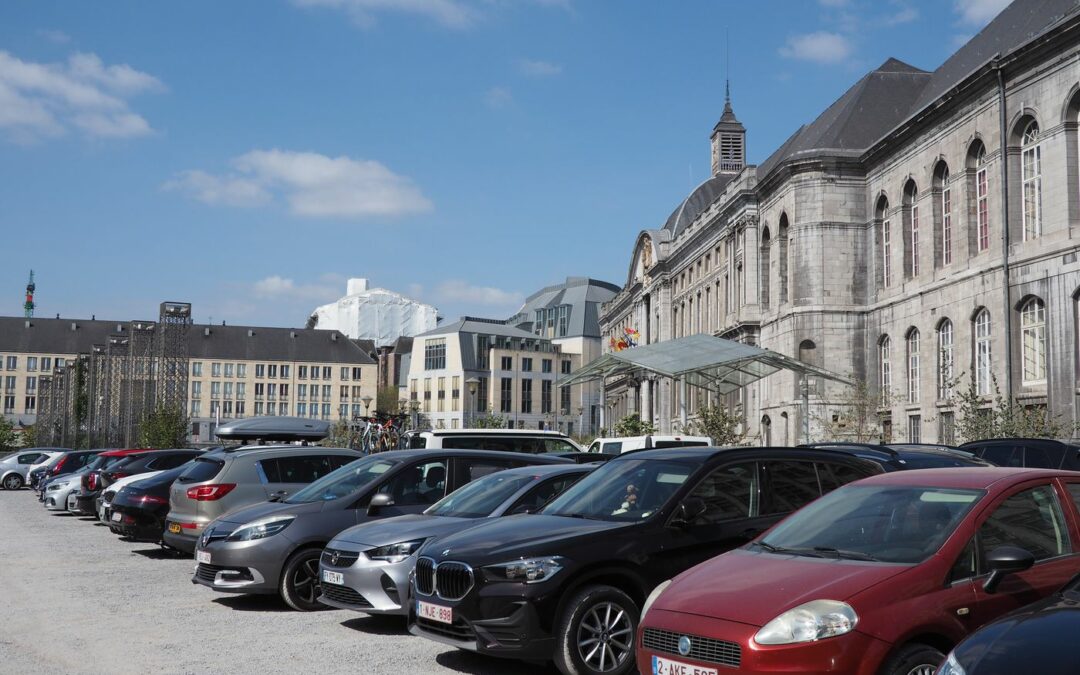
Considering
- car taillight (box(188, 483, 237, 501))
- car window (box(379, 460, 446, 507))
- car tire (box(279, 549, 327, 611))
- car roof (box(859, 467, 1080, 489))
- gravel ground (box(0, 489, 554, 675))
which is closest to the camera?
car roof (box(859, 467, 1080, 489))

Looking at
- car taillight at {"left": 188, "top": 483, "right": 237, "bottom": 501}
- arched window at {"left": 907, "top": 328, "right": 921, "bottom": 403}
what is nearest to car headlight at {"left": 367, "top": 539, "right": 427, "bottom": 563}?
car taillight at {"left": 188, "top": 483, "right": 237, "bottom": 501}

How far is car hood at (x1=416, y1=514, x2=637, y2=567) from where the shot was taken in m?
8.33

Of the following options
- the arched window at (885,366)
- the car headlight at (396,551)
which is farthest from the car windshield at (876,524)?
the arched window at (885,366)

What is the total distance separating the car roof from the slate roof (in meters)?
138

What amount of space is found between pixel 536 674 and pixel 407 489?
427 centimetres

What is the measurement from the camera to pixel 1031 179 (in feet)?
118

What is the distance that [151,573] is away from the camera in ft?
52.7

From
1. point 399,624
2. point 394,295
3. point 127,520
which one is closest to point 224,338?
point 394,295

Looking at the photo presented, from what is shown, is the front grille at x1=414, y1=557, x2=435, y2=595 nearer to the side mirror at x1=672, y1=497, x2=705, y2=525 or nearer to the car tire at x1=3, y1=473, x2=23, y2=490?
the side mirror at x1=672, y1=497, x2=705, y2=525

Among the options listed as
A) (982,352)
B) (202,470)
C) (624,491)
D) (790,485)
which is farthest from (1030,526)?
(982,352)

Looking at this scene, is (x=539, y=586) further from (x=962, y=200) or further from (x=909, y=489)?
(x=962, y=200)

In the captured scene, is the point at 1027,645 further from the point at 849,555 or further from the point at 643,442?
the point at 643,442

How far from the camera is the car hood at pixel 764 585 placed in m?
6.18

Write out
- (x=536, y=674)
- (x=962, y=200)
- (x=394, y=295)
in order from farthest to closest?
1. (x=394, y=295)
2. (x=962, y=200)
3. (x=536, y=674)
